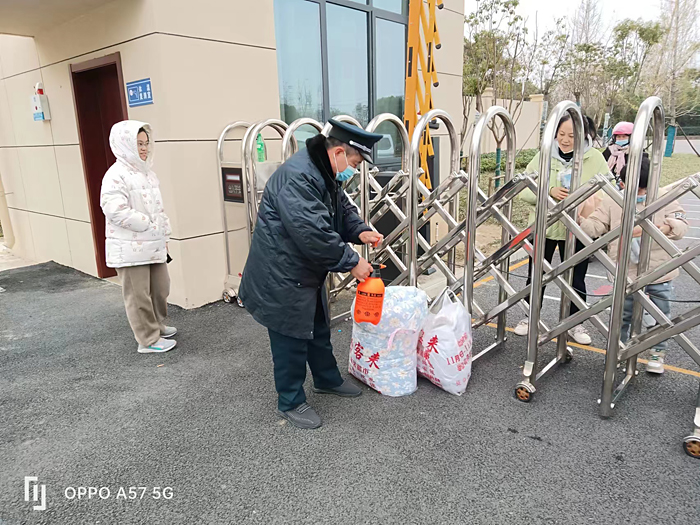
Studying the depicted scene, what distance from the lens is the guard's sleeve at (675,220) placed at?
2818 mm

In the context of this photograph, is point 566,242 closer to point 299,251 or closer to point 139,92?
point 299,251

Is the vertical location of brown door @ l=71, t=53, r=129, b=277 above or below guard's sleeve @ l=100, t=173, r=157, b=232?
above

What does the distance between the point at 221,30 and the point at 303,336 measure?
3.06 metres

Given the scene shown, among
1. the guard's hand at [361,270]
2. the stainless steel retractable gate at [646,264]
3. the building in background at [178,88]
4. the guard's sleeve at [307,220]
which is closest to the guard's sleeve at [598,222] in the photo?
the stainless steel retractable gate at [646,264]

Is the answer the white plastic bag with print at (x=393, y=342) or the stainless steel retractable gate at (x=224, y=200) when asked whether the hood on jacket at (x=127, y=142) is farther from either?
the white plastic bag with print at (x=393, y=342)

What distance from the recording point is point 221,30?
171 inches

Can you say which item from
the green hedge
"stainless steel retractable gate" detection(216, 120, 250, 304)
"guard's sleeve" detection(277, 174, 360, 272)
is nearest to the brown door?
"stainless steel retractable gate" detection(216, 120, 250, 304)

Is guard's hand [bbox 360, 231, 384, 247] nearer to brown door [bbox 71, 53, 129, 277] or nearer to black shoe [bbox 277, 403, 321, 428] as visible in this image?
black shoe [bbox 277, 403, 321, 428]

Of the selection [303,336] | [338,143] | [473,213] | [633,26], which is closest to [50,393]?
[303,336]

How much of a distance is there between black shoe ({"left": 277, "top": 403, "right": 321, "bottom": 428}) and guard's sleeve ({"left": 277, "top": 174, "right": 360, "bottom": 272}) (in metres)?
0.87

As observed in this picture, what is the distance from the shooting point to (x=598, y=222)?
127 inches

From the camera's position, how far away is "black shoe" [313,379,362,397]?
2.99 metres

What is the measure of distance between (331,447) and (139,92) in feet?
11.1

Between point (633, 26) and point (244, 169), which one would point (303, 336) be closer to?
point (244, 169)
